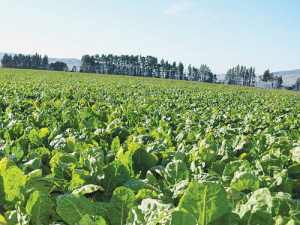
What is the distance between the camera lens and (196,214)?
3.73 ft

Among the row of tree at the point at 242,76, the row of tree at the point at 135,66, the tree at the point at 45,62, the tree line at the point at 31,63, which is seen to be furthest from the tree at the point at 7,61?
the row of tree at the point at 242,76

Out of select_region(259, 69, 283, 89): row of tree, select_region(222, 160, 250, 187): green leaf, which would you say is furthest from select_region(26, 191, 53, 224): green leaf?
select_region(259, 69, 283, 89): row of tree

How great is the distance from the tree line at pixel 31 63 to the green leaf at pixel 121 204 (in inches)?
5165

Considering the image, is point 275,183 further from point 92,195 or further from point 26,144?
point 26,144

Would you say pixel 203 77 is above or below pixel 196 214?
above

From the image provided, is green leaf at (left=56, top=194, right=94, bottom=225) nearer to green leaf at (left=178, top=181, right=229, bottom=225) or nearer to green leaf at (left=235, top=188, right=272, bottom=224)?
green leaf at (left=178, top=181, right=229, bottom=225)

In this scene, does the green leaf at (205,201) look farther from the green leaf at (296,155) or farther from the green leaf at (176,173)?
the green leaf at (296,155)

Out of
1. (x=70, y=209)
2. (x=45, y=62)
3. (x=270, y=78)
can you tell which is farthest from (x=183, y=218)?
(x=270, y=78)

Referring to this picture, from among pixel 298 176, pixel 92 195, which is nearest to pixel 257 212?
pixel 92 195

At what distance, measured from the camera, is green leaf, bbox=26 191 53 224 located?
131cm

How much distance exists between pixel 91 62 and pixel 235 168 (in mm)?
140149

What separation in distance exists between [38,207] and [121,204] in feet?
1.55

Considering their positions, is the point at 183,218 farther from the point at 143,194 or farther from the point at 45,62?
the point at 45,62

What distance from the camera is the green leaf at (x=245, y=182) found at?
154cm
